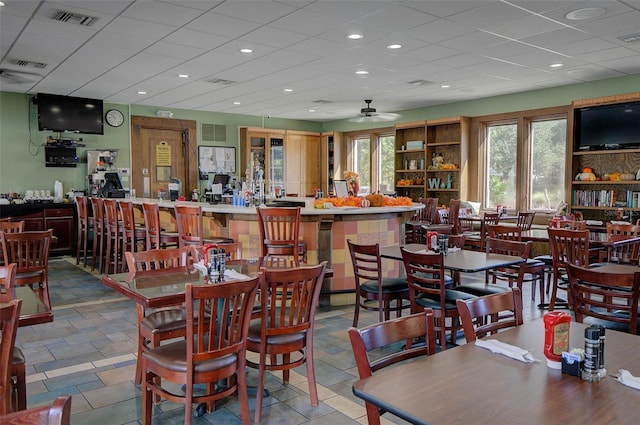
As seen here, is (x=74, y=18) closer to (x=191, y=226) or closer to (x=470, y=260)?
(x=191, y=226)

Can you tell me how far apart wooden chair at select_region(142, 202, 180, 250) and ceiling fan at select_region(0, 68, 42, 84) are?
2939 mm

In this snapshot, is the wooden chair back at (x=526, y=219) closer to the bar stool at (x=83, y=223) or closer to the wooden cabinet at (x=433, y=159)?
the wooden cabinet at (x=433, y=159)

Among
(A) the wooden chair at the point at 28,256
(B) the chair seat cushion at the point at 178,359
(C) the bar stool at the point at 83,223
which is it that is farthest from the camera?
(C) the bar stool at the point at 83,223

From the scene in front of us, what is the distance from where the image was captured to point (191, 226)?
19.1ft

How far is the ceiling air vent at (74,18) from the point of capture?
4.80 m

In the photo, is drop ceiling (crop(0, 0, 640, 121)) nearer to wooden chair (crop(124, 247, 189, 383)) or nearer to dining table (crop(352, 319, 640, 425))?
wooden chair (crop(124, 247, 189, 383))

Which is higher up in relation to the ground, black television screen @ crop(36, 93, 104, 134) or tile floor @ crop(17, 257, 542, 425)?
black television screen @ crop(36, 93, 104, 134)

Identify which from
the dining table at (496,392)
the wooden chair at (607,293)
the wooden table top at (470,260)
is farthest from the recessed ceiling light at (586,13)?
the dining table at (496,392)

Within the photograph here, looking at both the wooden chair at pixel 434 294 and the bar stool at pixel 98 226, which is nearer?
the wooden chair at pixel 434 294

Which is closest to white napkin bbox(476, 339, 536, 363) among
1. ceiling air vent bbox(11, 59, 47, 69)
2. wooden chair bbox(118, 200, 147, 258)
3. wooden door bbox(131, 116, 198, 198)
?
wooden chair bbox(118, 200, 147, 258)

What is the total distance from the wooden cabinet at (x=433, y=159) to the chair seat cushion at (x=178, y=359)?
26.7 feet

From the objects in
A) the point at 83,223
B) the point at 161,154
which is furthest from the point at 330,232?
the point at 161,154

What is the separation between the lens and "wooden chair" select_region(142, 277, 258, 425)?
7.71 feet

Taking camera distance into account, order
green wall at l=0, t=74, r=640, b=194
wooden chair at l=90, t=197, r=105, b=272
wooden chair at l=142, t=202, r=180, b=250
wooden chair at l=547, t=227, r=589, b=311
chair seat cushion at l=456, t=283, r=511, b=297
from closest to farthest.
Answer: chair seat cushion at l=456, t=283, r=511, b=297
wooden chair at l=547, t=227, r=589, b=311
wooden chair at l=142, t=202, r=180, b=250
wooden chair at l=90, t=197, r=105, b=272
green wall at l=0, t=74, r=640, b=194
